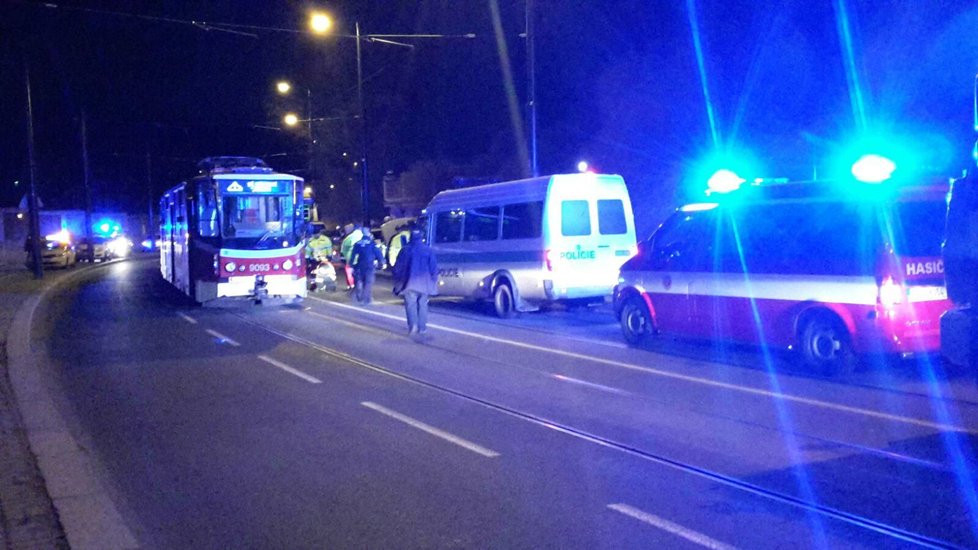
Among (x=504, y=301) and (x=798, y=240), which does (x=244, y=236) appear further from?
(x=798, y=240)

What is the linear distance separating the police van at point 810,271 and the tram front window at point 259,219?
33.2 feet

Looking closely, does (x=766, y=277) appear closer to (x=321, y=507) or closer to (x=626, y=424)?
(x=626, y=424)

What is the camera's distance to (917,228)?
10773 millimetres

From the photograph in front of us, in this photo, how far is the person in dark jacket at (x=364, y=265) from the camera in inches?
851

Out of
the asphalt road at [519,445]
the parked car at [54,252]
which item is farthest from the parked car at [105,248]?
the asphalt road at [519,445]

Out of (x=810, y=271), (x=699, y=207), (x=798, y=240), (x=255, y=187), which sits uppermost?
(x=255, y=187)

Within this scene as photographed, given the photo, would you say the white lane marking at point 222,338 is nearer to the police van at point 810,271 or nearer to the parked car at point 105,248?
the police van at point 810,271

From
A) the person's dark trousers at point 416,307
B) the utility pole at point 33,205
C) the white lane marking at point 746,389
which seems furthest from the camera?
the utility pole at point 33,205

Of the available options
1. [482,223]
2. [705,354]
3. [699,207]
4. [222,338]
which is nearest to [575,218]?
[482,223]

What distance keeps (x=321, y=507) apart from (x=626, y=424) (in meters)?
3.34

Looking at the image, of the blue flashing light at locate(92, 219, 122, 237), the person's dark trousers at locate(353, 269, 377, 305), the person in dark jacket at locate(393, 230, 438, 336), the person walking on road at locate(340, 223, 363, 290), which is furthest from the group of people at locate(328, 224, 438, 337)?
the blue flashing light at locate(92, 219, 122, 237)

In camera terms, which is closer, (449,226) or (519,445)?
(519,445)

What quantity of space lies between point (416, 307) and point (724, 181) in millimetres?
5520

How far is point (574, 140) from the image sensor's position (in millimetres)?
29078
